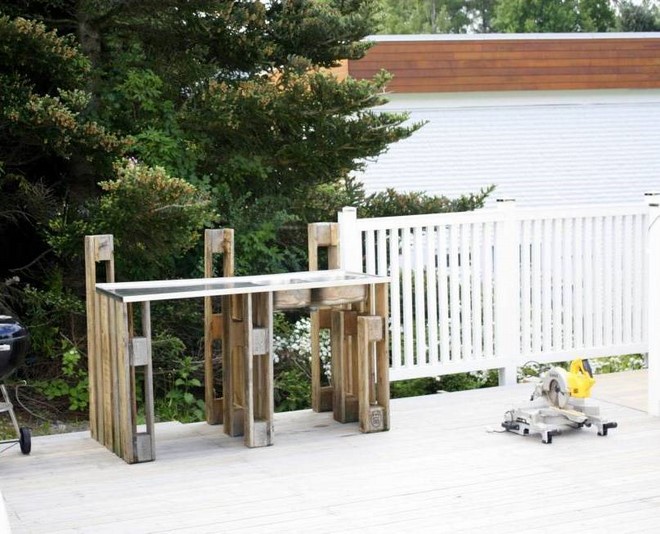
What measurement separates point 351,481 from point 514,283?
258 cm

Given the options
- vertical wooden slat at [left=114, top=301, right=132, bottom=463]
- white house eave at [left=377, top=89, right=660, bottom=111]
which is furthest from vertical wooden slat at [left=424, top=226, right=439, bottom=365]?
white house eave at [left=377, top=89, right=660, bottom=111]

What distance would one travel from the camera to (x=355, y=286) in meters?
5.77

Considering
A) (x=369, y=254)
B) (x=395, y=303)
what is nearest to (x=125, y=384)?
(x=369, y=254)

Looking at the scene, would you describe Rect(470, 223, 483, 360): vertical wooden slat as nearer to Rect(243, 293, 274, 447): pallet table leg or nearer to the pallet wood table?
the pallet wood table

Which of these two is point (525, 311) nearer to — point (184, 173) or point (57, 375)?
point (184, 173)

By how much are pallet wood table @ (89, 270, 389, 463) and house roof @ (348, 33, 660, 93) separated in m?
9.41

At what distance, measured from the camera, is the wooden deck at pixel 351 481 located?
4297 millimetres

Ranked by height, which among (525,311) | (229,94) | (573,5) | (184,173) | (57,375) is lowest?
(57,375)

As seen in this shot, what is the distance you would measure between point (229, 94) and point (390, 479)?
4156 mm

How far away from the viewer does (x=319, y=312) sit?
623 centimetres

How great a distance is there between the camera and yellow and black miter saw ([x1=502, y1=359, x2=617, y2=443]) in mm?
5594

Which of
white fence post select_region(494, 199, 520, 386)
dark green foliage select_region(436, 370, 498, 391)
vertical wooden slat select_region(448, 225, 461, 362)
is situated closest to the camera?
vertical wooden slat select_region(448, 225, 461, 362)

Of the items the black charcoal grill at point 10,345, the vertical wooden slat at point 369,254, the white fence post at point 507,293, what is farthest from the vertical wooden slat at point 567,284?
the black charcoal grill at point 10,345

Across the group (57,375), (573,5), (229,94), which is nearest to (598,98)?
(229,94)
